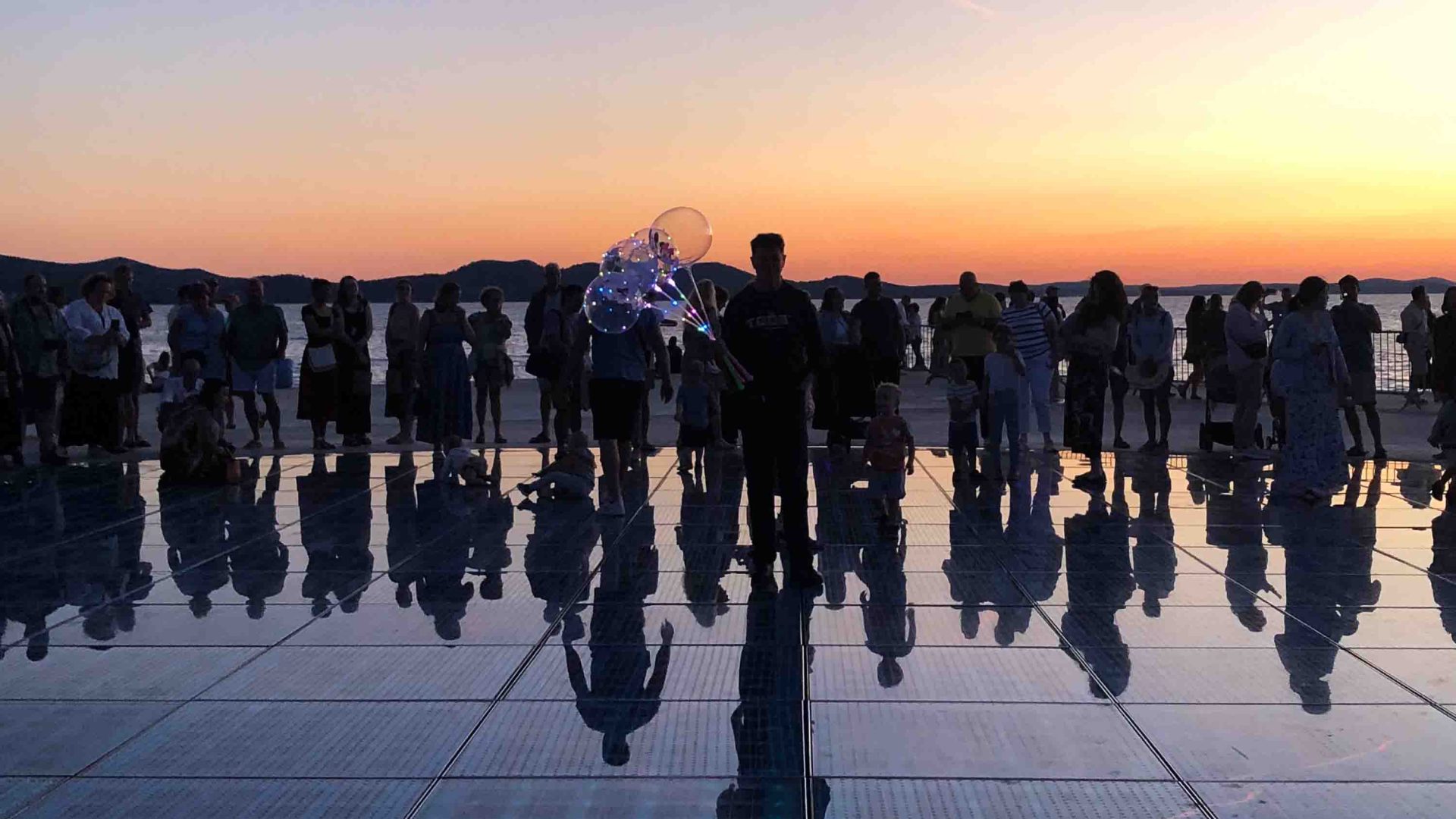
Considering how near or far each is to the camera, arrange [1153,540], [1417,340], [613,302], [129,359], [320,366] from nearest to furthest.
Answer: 1. [613,302]
2. [1153,540]
3. [129,359]
4. [320,366]
5. [1417,340]

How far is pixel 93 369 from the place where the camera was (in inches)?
563

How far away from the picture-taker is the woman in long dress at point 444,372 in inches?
531

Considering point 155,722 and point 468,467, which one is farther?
point 468,467

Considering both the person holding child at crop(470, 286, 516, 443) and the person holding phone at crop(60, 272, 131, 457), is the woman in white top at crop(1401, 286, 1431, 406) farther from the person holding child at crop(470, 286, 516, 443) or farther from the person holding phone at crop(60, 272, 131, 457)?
the person holding phone at crop(60, 272, 131, 457)

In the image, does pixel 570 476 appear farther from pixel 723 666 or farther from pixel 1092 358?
pixel 723 666

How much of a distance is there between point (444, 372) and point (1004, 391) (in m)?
5.14

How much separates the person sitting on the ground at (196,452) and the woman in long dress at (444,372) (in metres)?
1.97

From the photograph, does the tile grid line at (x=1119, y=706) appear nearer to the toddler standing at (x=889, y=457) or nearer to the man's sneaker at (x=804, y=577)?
the man's sneaker at (x=804, y=577)

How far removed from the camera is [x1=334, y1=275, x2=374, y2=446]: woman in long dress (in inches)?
622

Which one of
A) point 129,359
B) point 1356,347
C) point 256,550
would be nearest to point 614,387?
point 256,550

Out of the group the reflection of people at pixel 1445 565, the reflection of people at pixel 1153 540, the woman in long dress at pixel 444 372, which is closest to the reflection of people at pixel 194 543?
the woman in long dress at pixel 444 372

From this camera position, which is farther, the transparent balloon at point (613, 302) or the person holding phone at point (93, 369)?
the person holding phone at point (93, 369)

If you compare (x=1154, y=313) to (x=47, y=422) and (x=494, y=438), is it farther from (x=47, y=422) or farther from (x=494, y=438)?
(x=47, y=422)

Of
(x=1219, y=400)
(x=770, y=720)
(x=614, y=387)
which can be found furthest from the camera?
(x=1219, y=400)
